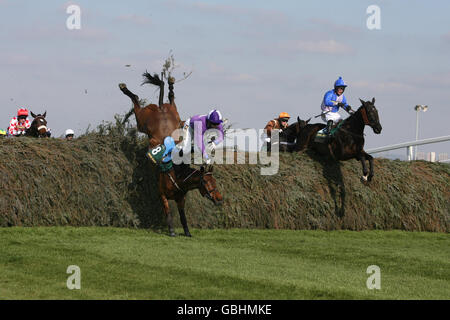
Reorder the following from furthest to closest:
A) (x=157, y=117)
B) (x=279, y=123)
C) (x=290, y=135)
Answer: (x=279, y=123) < (x=290, y=135) < (x=157, y=117)

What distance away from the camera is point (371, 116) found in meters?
16.2

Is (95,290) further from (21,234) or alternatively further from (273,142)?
(273,142)

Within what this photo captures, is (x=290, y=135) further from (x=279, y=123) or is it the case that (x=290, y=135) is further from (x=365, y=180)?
(x=365, y=180)

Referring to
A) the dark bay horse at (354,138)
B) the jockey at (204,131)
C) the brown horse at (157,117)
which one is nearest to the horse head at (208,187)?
the jockey at (204,131)

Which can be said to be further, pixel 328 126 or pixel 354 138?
pixel 328 126

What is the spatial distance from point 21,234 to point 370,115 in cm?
793

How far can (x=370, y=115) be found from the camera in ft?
53.3

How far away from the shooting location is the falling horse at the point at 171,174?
43.4ft

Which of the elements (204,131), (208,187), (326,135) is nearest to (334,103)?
(326,135)

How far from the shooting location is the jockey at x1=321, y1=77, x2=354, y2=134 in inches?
674

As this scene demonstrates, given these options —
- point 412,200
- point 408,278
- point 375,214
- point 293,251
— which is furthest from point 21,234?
point 412,200

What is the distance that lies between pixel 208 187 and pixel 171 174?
813 mm

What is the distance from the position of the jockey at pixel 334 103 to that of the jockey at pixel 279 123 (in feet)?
6.20

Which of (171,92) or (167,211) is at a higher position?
(171,92)
